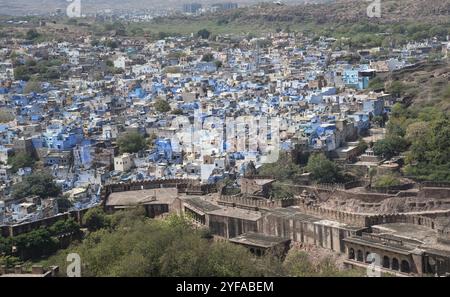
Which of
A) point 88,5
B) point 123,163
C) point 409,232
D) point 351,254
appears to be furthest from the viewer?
point 88,5

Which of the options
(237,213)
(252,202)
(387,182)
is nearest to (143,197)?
(252,202)

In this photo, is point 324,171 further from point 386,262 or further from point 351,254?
point 386,262

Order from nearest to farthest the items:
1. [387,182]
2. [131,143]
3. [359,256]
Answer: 1. [359,256]
2. [387,182]
3. [131,143]

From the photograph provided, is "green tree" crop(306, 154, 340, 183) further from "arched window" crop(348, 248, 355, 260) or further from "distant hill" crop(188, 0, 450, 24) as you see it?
"distant hill" crop(188, 0, 450, 24)

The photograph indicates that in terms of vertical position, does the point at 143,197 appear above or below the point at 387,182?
below

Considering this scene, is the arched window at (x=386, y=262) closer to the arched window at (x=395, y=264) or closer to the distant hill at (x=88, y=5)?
the arched window at (x=395, y=264)

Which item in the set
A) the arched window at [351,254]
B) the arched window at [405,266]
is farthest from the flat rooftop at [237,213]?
the arched window at [405,266]

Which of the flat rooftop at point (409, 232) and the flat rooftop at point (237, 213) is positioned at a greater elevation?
the flat rooftop at point (409, 232)

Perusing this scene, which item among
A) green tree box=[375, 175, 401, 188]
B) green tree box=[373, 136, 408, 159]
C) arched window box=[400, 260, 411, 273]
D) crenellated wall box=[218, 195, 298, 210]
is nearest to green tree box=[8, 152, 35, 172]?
A: crenellated wall box=[218, 195, 298, 210]
